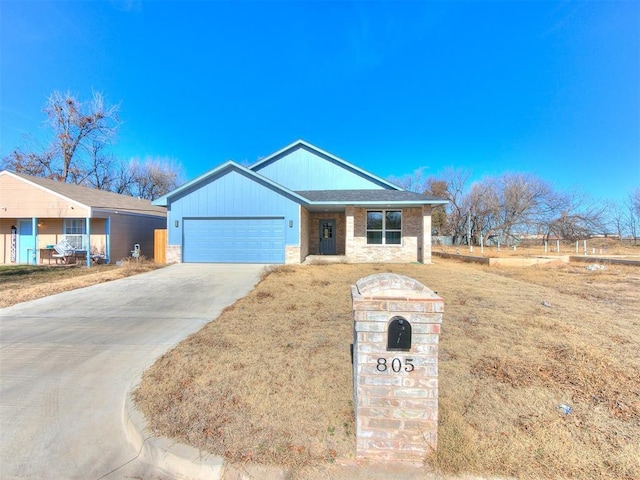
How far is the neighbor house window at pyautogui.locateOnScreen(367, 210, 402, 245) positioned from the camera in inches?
551

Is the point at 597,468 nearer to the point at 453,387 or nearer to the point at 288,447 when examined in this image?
the point at 453,387

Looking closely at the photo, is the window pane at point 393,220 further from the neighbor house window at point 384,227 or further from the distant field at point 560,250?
the distant field at point 560,250

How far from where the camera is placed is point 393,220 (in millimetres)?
14086

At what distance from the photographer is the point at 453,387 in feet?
9.13

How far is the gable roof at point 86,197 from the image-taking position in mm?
13656

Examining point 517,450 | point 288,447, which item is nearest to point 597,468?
point 517,450

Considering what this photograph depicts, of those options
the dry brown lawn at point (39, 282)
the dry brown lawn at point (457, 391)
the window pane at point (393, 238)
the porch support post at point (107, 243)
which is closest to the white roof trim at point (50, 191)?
the porch support post at point (107, 243)

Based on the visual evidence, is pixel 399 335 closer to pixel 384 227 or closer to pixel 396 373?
pixel 396 373

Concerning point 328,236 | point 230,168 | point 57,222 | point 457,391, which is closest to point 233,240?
point 230,168

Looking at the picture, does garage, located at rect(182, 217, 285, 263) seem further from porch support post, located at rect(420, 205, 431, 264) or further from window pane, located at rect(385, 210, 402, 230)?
porch support post, located at rect(420, 205, 431, 264)

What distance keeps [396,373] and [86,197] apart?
1798 cm

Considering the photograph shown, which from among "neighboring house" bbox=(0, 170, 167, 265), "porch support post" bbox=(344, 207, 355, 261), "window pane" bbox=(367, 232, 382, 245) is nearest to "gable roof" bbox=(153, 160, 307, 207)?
"porch support post" bbox=(344, 207, 355, 261)

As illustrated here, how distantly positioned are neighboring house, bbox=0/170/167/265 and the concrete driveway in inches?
312

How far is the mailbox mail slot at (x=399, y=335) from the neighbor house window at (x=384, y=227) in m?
12.3
